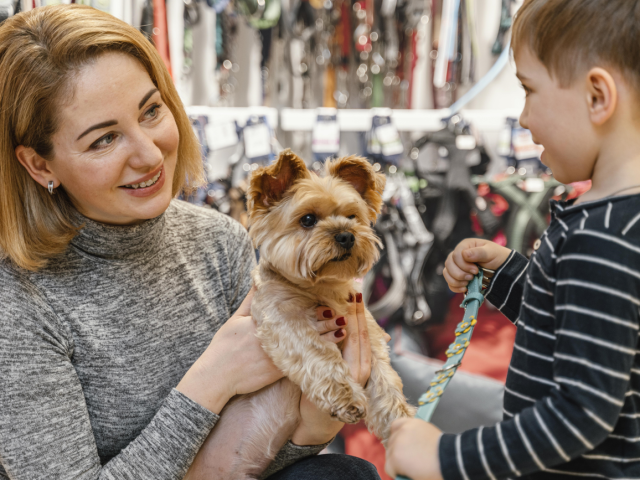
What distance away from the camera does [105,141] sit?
104 centimetres

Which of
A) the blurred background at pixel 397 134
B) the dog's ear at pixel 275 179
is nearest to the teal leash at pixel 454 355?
the dog's ear at pixel 275 179

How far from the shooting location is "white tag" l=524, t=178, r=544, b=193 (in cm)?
226

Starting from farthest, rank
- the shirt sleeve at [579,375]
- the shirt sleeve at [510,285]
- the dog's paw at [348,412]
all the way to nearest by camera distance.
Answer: the dog's paw at [348,412] → the shirt sleeve at [510,285] → the shirt sleeve at [579,375]

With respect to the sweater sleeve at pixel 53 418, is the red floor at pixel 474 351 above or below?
below

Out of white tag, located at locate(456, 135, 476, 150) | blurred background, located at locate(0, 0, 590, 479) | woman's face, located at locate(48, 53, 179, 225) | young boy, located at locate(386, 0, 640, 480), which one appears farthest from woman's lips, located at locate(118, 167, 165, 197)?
white tag, located at locate(456, 135, 476, 150)

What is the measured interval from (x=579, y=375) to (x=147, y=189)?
91 centimetres

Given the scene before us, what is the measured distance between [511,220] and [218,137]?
4.54ft

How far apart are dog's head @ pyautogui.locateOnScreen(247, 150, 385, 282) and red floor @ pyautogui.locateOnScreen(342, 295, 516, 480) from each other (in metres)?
1.28

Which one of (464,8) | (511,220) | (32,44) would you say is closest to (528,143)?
(511,220)

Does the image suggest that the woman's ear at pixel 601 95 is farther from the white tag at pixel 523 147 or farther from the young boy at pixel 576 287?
the white tag at pixel 523 147

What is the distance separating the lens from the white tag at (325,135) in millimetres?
2176

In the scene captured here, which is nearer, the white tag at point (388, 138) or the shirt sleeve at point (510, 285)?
the shirt sleeve at point (510, 285)

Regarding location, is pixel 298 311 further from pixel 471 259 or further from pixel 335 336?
pixel 471 259

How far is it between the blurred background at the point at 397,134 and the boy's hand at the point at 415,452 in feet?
4.83
